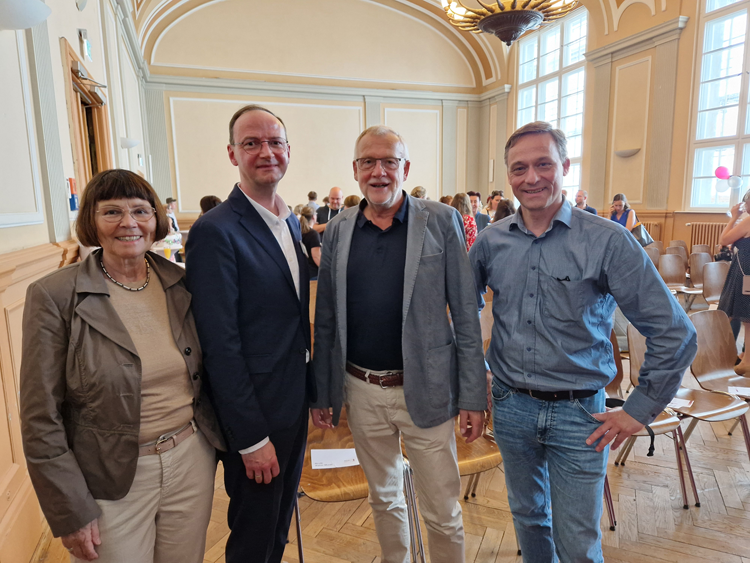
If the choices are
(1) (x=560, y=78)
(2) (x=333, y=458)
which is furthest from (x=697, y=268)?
(1) (x=560, y=78)

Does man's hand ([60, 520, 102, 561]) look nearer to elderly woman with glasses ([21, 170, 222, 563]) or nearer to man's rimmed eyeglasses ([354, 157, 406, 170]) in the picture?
elderly woman with glasses ([21, 170, 222, 563])

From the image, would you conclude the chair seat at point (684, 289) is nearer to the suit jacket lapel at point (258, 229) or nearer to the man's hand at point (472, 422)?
the man's hand at point (472, 422)

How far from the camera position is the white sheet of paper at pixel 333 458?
2.09m

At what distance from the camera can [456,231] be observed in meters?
1.64

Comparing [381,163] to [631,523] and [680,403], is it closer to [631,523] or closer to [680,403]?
[631,523]

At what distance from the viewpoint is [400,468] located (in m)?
1.81

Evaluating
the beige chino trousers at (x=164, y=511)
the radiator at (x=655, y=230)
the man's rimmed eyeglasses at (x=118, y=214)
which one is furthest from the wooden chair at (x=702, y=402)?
the radiator at (x=655, y=230)

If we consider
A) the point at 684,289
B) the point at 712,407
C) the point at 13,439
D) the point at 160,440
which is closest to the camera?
the point at 160,440

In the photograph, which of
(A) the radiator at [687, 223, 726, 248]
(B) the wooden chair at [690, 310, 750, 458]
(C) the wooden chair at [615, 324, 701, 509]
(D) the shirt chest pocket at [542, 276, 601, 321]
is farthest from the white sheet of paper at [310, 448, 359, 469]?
(A) the radiator at [687, 223, 726, 248]

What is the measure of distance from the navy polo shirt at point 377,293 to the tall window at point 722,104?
809cm

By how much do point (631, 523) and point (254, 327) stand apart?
84.6 inches

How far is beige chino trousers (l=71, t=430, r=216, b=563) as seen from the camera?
4.11 ft

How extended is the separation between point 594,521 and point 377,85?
12404 millimetres

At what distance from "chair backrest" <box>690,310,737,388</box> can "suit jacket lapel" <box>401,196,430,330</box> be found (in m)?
2.32
